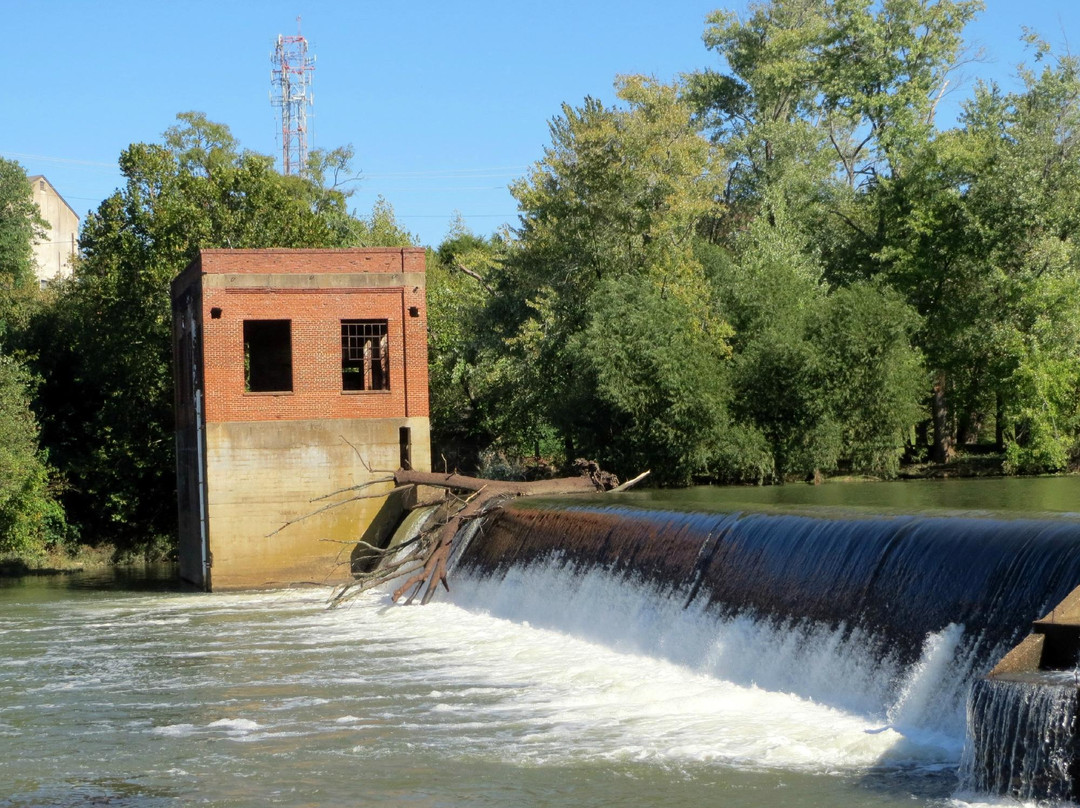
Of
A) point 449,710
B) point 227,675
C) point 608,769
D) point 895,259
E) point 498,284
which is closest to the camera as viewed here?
point 608,769

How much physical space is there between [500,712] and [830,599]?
11.2ft

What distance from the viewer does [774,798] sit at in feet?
31.2

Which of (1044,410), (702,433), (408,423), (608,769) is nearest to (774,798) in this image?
(608,769)

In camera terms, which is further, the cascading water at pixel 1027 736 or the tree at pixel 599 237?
the tree at pixel 599 237

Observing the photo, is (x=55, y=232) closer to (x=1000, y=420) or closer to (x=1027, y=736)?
(x=1000, y=420)

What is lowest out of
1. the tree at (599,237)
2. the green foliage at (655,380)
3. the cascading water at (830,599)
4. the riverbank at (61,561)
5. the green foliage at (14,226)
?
the riverbank at (61,561)

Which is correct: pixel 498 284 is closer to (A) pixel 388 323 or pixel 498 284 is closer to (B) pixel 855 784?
(A) pixel 388 323

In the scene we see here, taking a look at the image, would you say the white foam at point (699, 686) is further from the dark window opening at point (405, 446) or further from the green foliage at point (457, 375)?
the green foliage at point (457, 375)

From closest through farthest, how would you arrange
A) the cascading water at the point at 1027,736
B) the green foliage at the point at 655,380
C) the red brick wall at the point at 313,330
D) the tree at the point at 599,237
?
the cascading water at the point at 1027,736 → the red brick wall at the point at 313,330 → the green foliage at the point at 655,380 → the tree at the point at 599,237

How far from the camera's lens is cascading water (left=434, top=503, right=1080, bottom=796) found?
35.2ft

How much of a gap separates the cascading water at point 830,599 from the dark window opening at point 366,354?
32.9ft

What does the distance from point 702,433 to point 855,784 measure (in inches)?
A: 857

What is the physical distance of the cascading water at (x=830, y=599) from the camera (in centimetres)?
1073

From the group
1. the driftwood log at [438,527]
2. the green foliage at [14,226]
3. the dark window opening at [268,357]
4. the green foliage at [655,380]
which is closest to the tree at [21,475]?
the dark window opening at [268,357]
